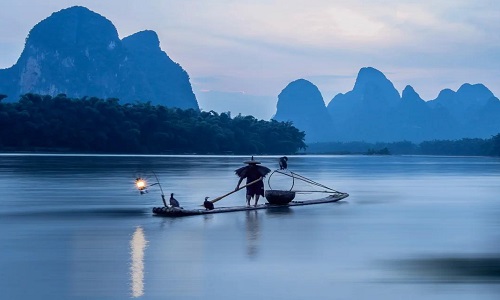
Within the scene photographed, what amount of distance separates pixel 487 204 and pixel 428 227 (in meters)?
8.84

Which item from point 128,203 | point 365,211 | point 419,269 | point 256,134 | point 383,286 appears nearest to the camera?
point 383,286

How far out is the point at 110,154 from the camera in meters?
98.0

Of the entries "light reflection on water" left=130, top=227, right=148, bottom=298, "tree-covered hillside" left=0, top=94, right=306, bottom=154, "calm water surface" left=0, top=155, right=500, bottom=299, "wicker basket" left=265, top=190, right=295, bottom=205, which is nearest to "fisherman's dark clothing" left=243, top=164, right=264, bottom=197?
"calm water surface" left=0, top=155, right=500, bottom=299

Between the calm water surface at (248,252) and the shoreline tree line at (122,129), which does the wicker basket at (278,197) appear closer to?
the calm water surface at (248,252)

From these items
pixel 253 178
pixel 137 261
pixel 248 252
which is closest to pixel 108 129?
pixel 253 178

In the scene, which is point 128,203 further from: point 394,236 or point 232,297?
point 232,297

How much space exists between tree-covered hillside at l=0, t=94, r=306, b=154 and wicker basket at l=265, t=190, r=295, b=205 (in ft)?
219

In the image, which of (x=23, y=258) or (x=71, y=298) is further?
(x=23, y=258)

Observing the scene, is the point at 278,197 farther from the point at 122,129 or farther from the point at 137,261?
the point at 122,129

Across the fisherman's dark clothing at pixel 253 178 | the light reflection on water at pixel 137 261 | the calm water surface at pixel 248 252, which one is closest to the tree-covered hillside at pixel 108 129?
the calm water surface at pixel 248 252

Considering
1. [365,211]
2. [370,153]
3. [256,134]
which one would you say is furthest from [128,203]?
[370,153]

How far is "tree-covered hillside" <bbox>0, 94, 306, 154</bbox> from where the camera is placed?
86.6 metres

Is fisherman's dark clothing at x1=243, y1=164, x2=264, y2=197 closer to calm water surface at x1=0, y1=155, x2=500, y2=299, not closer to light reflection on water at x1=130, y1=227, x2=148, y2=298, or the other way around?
calm water surface at x1=0, y1=155, x2=500, y2=299

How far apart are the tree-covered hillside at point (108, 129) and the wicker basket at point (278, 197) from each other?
219 feet
